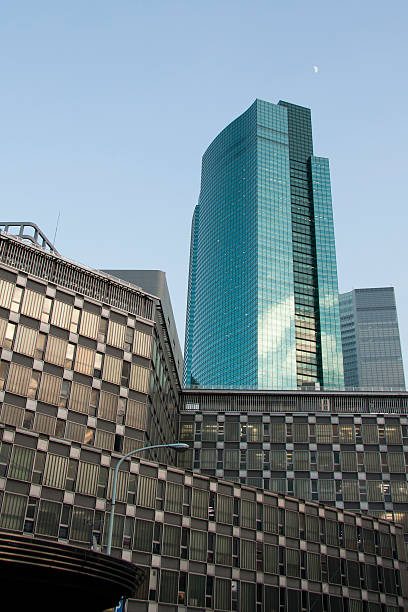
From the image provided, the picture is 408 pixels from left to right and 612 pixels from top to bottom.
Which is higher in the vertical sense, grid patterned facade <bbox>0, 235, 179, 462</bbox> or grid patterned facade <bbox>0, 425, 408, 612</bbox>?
grid patterned facade <bbox>0, 235, 179, 462</bbox>

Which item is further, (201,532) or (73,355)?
(73,355)

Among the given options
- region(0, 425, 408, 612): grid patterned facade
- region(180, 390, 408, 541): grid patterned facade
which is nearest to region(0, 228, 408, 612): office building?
region(0, 425, 408, 612): grid patterned facade

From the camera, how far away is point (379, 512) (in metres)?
84.1

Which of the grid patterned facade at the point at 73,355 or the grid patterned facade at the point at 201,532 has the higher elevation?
the grid patterned facade at the point at 73,355

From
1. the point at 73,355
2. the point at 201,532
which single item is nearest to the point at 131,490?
the point at 201,532

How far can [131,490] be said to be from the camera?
189 feet

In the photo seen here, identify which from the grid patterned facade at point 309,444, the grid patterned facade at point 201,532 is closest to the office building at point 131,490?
the grid patterned facade at point 201,532

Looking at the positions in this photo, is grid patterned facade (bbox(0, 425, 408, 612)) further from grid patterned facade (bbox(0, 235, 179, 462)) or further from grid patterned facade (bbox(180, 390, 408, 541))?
grid patterned facade (bbox(180, 390, 408, 541))

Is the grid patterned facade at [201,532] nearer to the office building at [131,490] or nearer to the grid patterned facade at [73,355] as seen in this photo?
the office building at [131,490]

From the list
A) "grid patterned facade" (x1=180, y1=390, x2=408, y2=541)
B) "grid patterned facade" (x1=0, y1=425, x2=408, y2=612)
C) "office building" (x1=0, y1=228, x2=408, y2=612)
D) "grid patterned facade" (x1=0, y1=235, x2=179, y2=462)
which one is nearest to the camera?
"grid patterned facade" (x1=0, y1=425, x2=408, y2=612)

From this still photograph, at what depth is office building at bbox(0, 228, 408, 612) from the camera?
54375 mm

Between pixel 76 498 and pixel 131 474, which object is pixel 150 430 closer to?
pixel 131 474

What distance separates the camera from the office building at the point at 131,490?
54.4 meters

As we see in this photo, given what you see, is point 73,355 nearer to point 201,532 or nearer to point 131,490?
point 131,490
